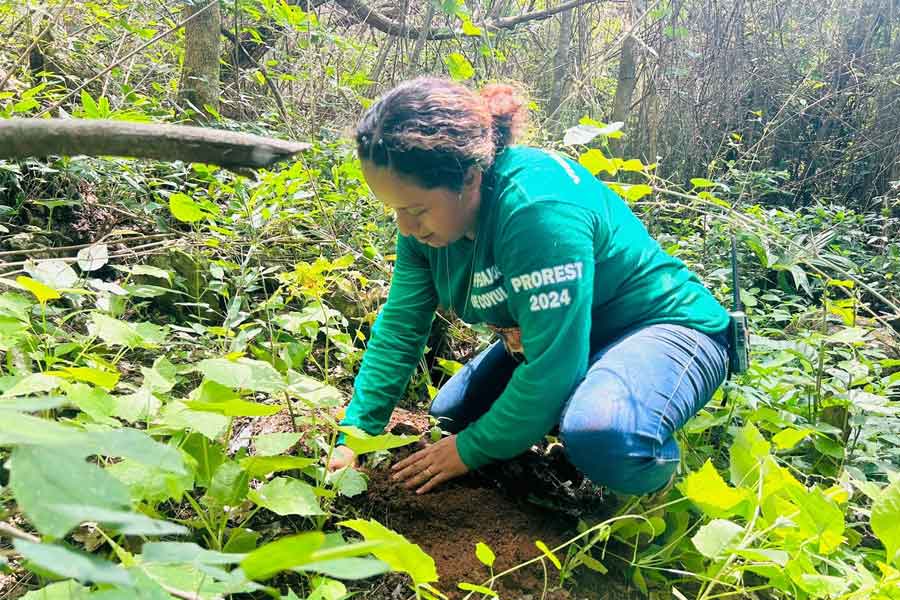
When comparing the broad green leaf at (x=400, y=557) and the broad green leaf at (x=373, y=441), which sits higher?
the broad green leaf at (x=400, y=557)

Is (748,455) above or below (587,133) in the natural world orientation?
below

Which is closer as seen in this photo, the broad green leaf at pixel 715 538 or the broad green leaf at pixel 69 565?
the broad green leaf at pixel 69 565

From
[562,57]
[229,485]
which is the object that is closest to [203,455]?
[229,485]

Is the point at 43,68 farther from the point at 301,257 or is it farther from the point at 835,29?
the point at 835,29

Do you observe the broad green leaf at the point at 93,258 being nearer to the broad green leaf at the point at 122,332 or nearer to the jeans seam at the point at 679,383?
the broad green leaf at the point at 122,332

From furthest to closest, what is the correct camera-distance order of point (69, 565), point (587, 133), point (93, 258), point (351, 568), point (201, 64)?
point (201, 64), point (587, 133), point (93, 258), point (351, 568), point (69, 565)

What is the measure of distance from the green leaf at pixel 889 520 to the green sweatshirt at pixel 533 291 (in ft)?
1.66

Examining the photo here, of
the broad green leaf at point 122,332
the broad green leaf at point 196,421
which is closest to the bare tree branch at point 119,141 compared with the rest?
the broad green leaf at point 196,421

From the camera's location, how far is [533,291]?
1315 mm

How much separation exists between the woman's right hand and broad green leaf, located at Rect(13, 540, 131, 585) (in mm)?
1076

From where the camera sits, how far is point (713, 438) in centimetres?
183

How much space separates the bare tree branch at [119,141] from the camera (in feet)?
1.85

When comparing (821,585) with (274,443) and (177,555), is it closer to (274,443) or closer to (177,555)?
(274,443)

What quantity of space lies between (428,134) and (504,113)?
29 cm
